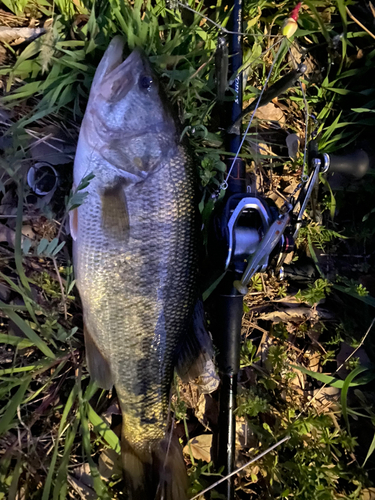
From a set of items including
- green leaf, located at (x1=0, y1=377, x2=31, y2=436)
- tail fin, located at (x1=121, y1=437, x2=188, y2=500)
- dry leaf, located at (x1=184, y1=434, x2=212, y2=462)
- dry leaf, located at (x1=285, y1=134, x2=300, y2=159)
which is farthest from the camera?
dry leaf, located at (x1=285, y1=134, x2=300, y2=159)

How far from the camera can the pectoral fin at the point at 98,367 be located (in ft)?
5.98

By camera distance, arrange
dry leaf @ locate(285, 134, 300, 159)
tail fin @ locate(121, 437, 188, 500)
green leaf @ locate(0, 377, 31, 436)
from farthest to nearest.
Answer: dry leaf @ locate(285, 134, 300, 159) → tail fin @ locate(121, 437, 188, 500) → green leaf @ locate(0, 377, 31, 436)

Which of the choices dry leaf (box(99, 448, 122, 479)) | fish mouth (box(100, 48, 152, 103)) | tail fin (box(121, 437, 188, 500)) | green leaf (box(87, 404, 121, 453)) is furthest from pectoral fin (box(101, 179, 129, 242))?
dry leaf (box(99, 448, 122, 479))

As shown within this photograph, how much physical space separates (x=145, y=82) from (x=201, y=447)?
77.8 inches

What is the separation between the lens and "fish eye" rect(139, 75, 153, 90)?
1694 millimetres

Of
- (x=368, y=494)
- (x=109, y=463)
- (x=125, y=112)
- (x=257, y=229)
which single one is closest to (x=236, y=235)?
(x=257, y=229)

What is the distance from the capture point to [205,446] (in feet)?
6.97

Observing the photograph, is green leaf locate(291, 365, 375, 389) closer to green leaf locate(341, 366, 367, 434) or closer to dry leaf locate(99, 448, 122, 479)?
green leaf locate(341, 366, 367, 434)

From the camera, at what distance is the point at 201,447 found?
6.97 ft

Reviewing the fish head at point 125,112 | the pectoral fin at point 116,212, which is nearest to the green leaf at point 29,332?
the pectoral fin at point 116,212

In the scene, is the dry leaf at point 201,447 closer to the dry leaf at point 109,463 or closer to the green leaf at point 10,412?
the dry leaf at point 109,463

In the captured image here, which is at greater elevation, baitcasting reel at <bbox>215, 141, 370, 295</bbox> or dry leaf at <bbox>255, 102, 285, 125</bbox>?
dry leaf at <bbox>255, 102, 285, 125</bbox>

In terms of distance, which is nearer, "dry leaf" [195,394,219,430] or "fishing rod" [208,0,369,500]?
"fishing rod" [208,0,369,500]

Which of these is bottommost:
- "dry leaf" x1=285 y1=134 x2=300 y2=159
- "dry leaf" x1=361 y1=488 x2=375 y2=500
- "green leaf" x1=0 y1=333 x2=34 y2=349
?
"dry leaf" x1=361 y1=488 x2=375 y2=500
